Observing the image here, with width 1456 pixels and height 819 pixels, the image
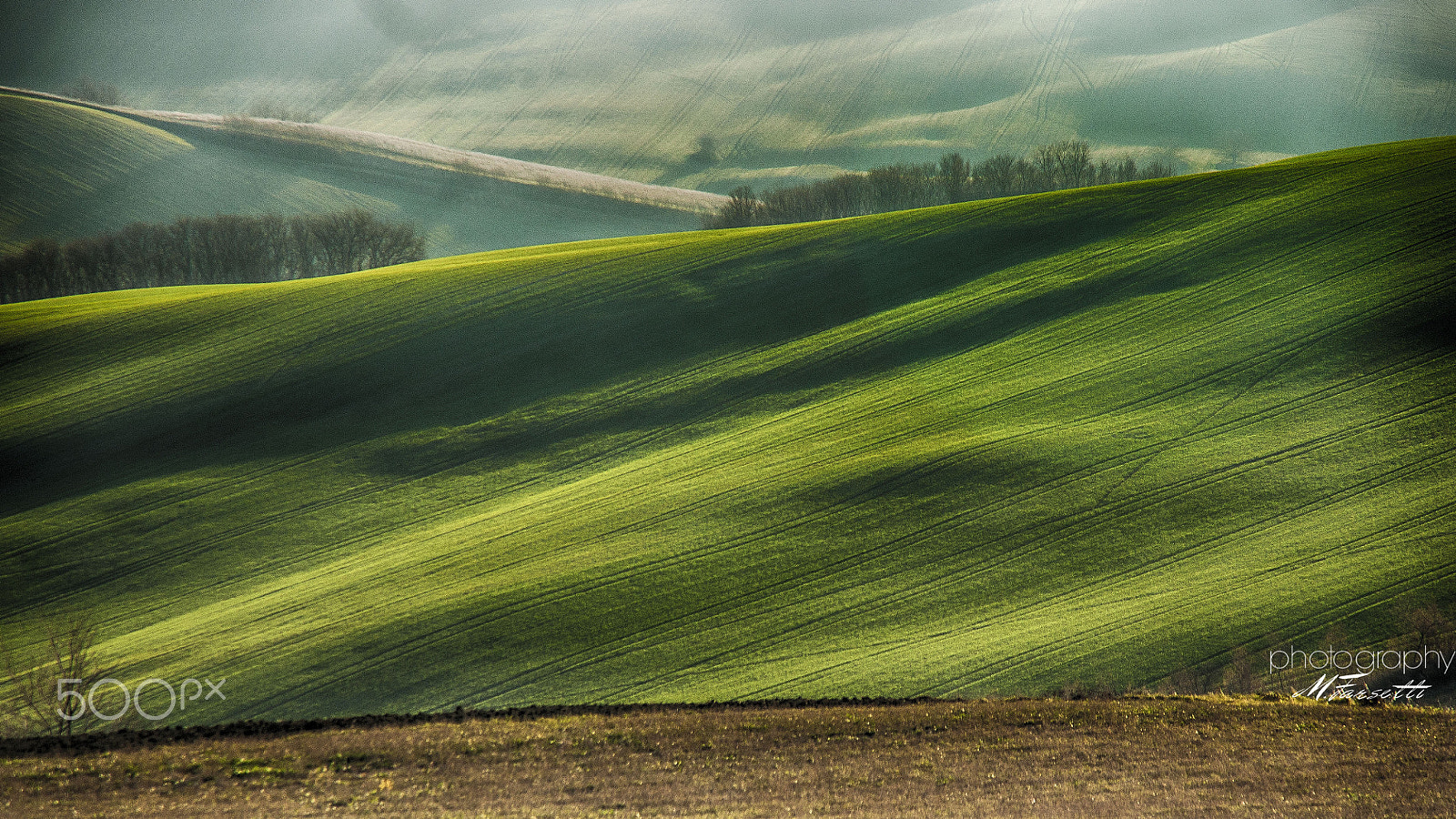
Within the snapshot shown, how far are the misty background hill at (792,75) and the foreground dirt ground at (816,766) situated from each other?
97406 mm

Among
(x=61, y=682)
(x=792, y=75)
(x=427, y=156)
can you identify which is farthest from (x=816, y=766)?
(x=792, y=75)

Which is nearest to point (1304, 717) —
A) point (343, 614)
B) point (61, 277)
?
point (343, 614)

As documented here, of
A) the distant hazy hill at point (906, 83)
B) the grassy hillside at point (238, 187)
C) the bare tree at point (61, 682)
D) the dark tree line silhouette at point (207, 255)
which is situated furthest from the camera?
the distant hazy hill at point (906, 83)

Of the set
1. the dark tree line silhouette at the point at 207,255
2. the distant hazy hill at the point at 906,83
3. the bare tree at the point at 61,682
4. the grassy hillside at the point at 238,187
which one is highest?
the distant hazy hill at the point at 906,83

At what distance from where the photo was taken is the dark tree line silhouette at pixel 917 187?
57125 mm

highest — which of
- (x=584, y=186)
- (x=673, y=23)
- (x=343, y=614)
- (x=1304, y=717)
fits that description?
(x=673, y=23)

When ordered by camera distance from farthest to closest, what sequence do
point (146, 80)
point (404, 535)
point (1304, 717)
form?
point (146, 80)
point (404, 535)
point (1304, 717)

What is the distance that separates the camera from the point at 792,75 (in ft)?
468

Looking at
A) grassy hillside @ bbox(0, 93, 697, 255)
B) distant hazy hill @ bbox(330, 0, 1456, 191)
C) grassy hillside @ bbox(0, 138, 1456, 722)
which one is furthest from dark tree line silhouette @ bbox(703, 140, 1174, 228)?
distant hazy hill @ bbox(330, 0, 1456, 191)

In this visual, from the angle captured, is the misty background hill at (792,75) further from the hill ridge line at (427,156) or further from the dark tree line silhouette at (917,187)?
the dark tree line silhouette at (917,187)

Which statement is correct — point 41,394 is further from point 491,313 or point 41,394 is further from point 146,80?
point 146,80

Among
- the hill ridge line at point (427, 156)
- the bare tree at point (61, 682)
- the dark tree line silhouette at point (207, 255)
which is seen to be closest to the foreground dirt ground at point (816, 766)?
the bare tree at point (61, 682)

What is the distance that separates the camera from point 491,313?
91.8ft

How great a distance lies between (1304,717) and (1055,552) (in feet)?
15.9
